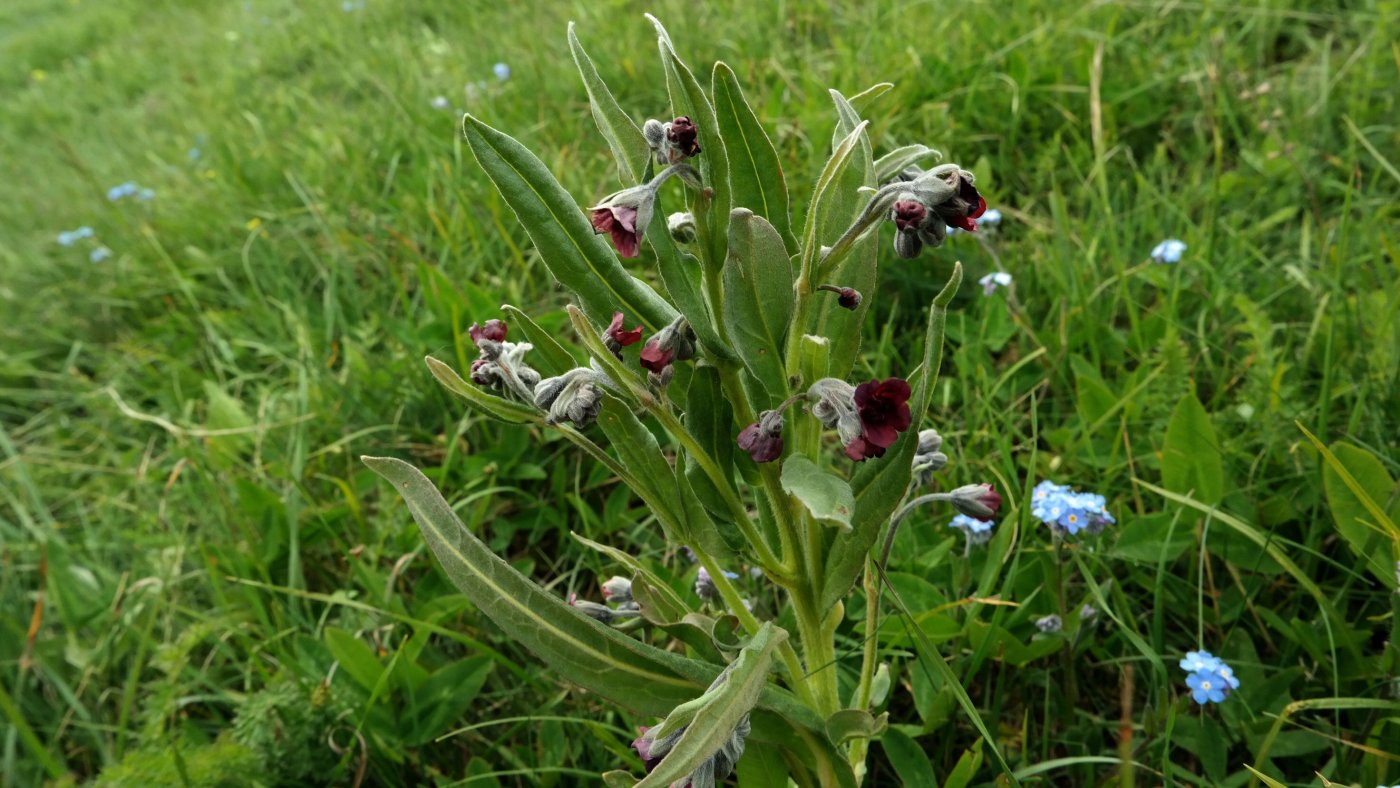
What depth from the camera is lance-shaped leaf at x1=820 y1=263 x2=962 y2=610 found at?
1.26 meters

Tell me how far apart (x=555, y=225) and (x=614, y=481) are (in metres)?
1.35

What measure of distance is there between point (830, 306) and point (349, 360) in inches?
83.3

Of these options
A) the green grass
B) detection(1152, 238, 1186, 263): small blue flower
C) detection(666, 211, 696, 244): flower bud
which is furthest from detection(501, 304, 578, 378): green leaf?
detection(1152, 238, 1186, 263): small blue flower

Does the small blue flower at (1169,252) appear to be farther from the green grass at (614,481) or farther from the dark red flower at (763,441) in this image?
the dark red flower at (763,441)

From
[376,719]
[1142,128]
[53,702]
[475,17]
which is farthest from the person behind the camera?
[475,17]

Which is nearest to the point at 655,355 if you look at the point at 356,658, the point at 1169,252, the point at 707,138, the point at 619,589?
the point at 707,138

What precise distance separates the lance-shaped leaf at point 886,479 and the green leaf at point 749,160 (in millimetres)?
233

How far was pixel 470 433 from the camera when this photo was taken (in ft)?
9.32

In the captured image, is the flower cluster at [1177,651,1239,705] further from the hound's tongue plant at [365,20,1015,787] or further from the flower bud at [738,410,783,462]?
the flower bud at [738,410,783,462]

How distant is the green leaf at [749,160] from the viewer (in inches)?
52.2

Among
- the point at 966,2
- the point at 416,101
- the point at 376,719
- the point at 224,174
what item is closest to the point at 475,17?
the point at 416,101

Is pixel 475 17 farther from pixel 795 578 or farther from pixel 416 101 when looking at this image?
pixel 795 578

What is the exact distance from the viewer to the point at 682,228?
1306 mm

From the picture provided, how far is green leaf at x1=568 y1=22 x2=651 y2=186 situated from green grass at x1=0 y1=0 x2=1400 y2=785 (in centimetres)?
92
